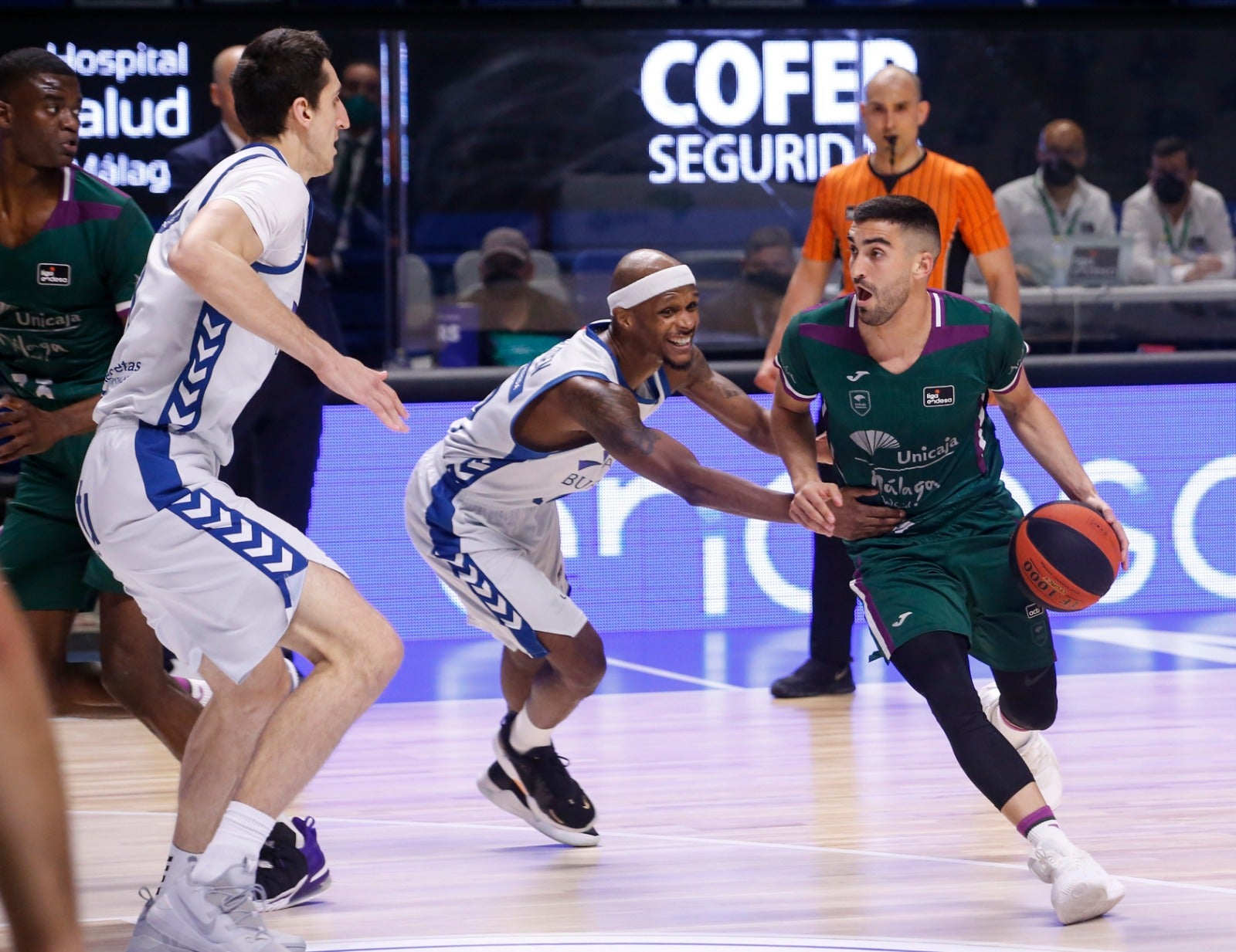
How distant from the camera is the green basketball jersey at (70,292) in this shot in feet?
14.1

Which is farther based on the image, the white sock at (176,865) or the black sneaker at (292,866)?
the black sneaker at (292,866)

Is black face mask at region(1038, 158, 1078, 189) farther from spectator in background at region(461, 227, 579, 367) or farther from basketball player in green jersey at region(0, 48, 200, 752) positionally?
basketball player in green jersey at region(0, 48, 200, 752)

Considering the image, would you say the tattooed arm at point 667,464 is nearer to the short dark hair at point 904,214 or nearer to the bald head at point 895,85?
the short dark hair at point 904,214

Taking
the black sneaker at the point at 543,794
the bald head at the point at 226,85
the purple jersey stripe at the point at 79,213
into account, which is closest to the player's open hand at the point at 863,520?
the black sneaker at the point at 543,794

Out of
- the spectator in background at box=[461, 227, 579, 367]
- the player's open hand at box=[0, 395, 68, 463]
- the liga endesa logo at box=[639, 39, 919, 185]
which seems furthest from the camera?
the liga endesa logo at box=[639, 39, 919, 185]

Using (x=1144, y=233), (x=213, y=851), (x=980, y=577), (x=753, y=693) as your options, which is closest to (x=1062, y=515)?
(x=980, y=577)

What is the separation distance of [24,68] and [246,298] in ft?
4.79

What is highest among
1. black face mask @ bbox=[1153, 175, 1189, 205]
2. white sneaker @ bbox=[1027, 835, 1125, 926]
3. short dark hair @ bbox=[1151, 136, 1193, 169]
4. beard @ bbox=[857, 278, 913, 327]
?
short dark hair @ bbox=[1151, 136, 1193, 169]

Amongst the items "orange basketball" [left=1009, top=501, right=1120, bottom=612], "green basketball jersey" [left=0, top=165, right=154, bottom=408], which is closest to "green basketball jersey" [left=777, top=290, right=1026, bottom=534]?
"orange basketball" [left=1009, top=501, right=1120, bottom=612]

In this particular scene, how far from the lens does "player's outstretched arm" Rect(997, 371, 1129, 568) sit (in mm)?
4258

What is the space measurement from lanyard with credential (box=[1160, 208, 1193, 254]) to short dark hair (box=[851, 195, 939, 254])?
204 inches

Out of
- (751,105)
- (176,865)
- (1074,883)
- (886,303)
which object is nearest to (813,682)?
(886,303)

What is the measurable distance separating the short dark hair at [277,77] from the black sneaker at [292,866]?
5.15 feet

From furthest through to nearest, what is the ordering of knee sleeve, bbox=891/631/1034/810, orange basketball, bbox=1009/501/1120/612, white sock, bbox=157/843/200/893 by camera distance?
orange basketball, bbox=1009/501/1120/612
knee sleeve, bbox=891/631/1034/810
white sock, bbox=157/843/200/893
